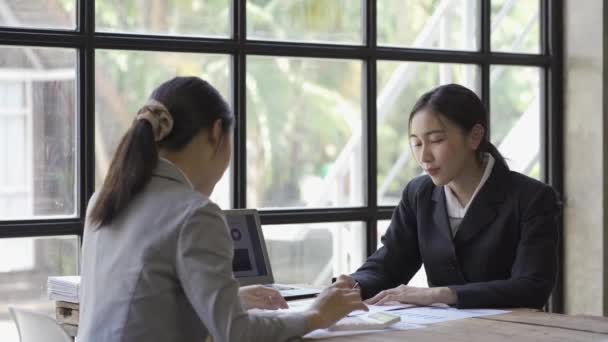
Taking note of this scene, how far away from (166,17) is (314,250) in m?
1.22

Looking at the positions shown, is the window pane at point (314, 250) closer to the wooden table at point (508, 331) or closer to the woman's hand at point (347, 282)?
the woman's hand at point (347, 282)

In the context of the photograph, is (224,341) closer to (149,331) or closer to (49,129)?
(149,331)

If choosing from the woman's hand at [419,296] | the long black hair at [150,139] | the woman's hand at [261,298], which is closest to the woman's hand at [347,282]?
the woman's hand at [419,296]

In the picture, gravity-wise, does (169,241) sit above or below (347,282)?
above

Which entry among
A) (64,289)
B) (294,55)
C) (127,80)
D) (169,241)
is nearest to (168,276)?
(169,241)

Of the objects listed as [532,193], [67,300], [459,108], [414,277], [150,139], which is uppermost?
[459,108]

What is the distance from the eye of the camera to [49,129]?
141 inches

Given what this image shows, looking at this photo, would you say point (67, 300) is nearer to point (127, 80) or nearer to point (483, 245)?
point (127, 80)

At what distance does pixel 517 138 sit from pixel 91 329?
3.23 metres

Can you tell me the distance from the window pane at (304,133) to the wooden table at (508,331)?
1725 mm

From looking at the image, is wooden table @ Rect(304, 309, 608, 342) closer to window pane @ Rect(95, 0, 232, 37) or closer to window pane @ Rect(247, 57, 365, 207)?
window pane @ Rect(247, 57, 365, 207)

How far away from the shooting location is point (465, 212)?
119 inches

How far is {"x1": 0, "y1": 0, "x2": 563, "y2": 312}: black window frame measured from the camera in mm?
3562

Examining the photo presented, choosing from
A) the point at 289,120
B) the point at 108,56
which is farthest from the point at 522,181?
the point at 108,56
